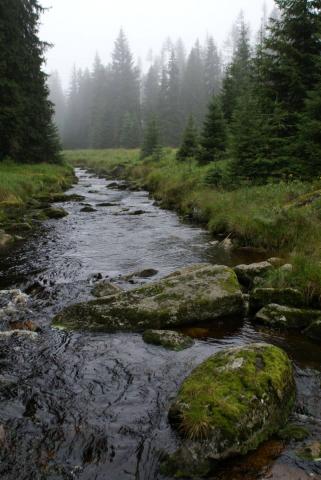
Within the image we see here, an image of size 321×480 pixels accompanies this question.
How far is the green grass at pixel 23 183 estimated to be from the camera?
59.1ft

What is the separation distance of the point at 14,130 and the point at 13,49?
19.1 feet

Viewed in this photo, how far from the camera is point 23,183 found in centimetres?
2095

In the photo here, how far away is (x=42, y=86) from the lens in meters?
31.2

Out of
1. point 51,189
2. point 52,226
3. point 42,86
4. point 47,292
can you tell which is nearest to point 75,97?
point 42,86

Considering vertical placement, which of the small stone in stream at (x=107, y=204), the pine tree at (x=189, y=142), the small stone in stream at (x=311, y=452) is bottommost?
the small stone in stream at (x=311, y=452)

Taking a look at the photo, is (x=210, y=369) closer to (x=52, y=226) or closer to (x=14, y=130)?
(x=52, y=226)

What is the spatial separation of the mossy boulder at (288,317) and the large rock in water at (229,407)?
1.77 m

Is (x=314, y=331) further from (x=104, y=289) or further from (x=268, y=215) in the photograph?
(x=268, y=215)

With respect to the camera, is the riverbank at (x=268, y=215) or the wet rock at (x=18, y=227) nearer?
the riverbank at (x=268, y=215)

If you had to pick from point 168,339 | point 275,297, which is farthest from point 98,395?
point 275,297

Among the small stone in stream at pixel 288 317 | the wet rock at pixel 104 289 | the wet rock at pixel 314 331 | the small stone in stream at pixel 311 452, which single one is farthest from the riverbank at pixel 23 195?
the small stone in stream at pixel 311 452

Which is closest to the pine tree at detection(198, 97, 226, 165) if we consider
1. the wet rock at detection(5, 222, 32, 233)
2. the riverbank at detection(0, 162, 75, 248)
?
the riverbank at detection(0, 162, 75, 248)

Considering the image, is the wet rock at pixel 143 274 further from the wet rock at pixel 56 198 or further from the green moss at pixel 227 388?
the wet rock at pixel 56 198

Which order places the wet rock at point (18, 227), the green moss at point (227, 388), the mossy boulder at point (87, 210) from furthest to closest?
the mossy boulder at point (87, 210)
the wet rock at point (18, 227)
the green moss at point (227, 388)
